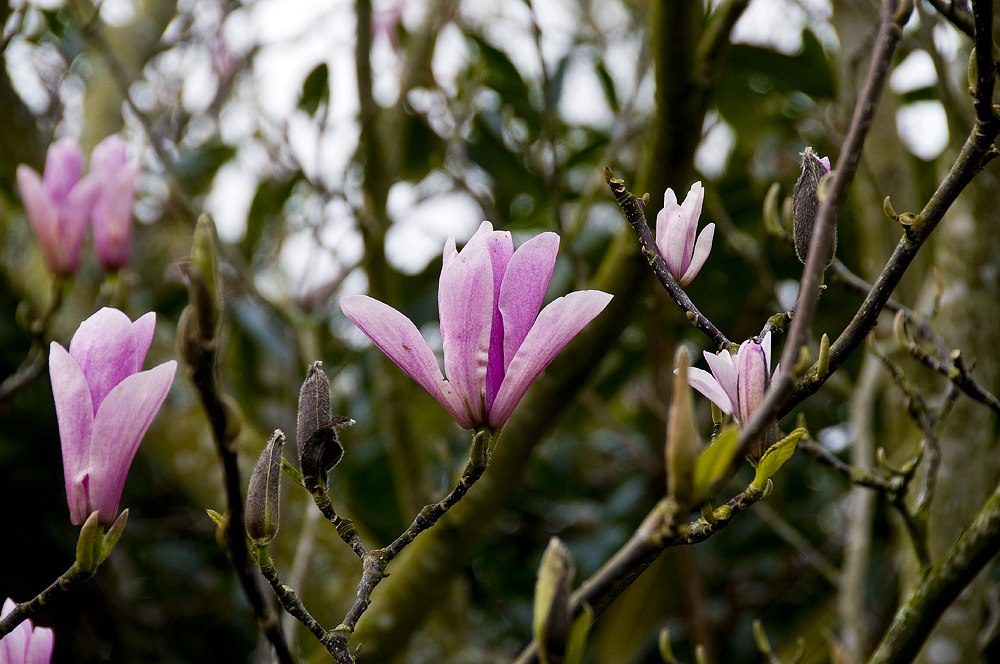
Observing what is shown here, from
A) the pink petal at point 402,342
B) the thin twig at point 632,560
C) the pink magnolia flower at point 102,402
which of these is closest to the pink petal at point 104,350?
the pink magnolia flower at point 102,402

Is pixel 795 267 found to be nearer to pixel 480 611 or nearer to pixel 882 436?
pixel 882 436

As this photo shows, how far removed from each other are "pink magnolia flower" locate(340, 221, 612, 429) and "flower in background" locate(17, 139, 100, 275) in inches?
25.5

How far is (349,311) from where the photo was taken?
342mm

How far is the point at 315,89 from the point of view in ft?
4.22

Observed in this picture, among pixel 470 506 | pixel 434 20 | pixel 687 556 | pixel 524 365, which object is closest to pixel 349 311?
pixel 524 365

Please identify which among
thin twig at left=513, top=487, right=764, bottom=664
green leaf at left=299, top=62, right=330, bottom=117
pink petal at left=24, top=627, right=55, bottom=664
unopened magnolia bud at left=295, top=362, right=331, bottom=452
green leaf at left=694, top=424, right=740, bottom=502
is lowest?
pink petal at left=24, top=627, right=55, bottom=664

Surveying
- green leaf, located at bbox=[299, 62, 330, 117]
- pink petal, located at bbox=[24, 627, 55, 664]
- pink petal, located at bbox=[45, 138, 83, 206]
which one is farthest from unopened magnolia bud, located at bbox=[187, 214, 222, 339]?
green leaf, located at bbox=[299, 62, 330, 117]

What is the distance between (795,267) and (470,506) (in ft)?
2.33

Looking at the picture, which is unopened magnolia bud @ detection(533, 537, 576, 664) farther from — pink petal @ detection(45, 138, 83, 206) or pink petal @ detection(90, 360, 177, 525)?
pink petal @ detection(45, 138, 83, 206)

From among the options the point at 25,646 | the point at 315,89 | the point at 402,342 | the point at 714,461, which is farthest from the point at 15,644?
the point at 315,89

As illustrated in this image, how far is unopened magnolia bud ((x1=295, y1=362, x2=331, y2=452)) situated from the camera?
1.16 feet

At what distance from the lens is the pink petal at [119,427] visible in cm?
33

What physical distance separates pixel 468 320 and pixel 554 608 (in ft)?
0.47

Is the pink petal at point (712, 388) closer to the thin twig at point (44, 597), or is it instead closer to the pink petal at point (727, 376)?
the pink petal at point (727, 376)
